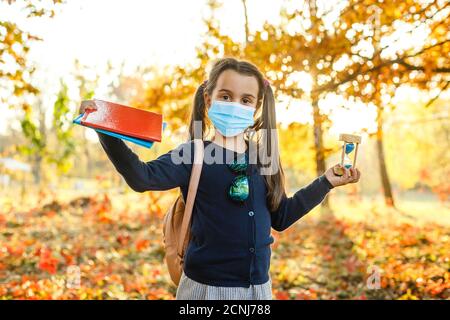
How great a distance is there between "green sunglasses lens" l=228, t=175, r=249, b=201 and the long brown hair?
0.18m

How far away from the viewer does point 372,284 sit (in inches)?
227

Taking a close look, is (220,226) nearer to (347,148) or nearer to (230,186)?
(230,186)

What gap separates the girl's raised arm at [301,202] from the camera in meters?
2.26

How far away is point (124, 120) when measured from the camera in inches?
70.2

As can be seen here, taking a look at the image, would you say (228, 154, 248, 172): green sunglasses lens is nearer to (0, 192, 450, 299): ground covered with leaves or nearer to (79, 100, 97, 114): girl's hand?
(79, 100, 97, 114): girl's hand

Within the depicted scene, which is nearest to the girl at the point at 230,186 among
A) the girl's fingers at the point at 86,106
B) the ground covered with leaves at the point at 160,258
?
the girl's fingers at the point at 86,106

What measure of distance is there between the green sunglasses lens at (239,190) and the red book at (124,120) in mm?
420

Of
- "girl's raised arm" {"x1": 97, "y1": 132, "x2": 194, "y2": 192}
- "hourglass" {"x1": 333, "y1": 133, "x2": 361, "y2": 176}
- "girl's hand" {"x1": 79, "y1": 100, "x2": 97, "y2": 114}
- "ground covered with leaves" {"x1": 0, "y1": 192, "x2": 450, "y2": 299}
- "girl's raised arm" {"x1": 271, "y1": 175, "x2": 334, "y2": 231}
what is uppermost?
"girl's hand" {"x1": 79, "y1": 100, "x2": 97, "y2": 114}

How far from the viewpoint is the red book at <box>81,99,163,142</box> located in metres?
1.74

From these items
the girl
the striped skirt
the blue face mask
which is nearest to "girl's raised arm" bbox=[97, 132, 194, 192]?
the girl

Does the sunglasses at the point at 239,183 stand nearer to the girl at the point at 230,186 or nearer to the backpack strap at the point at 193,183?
the girl at the point at 230,186

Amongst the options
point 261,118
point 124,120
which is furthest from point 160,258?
point 124,120
